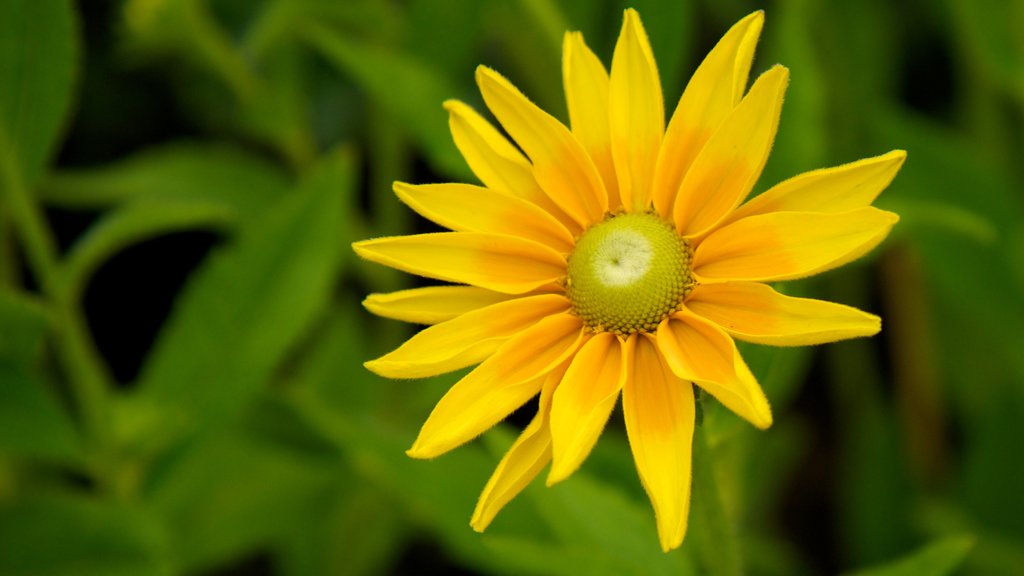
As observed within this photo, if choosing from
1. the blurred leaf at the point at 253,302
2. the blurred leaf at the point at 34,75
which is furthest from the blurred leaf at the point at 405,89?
the blurred leaf at the point at 34,75

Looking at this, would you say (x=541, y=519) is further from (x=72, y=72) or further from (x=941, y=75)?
(x=941, y=75)

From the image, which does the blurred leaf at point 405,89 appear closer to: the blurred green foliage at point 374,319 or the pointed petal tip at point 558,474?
the blurred green foliage at point 374,319

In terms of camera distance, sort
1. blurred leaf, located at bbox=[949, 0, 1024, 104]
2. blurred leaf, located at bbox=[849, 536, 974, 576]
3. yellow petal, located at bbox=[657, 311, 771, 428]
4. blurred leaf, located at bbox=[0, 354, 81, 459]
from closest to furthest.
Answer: yellow petal, located at bbox=[657, 311, 771, 428] → blurred leaf, located at bbox=[849, 536, 974, 576] → blurred leaf, located at bbox=[0, 354, 81, 459] → blurred leaf, located at bbox=[949, 0, 1024, 104]

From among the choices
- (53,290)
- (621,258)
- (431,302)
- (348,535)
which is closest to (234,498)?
(348,535)

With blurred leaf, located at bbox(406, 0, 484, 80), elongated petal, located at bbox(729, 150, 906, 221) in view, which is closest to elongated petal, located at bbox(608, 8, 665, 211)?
elongated petal, located at bbox(729, 150, 906, 221)

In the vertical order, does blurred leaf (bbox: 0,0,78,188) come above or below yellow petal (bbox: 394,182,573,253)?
above

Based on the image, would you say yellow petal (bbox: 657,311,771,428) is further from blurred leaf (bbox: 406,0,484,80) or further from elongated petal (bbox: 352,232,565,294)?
blurred leaf (bbox: 406,0,484,80)
